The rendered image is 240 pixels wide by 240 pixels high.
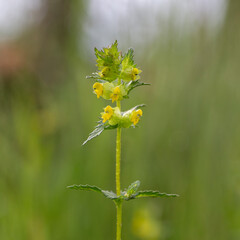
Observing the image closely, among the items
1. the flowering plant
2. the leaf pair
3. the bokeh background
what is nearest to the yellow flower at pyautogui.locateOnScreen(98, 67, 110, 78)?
the flowering plant

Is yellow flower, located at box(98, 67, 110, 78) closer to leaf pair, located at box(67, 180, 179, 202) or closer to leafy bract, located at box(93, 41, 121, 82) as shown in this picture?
leafy bract, located at box(93, 41, 121, 82)

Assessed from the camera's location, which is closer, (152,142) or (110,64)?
(110,64)

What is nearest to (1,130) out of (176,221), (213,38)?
(176,221)

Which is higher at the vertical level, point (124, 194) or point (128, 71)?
point (128, 71)

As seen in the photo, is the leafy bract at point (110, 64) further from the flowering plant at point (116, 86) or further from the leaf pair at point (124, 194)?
the leaf pair at point (124, 194)

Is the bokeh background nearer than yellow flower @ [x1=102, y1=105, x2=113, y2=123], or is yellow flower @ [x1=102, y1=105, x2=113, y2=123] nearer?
yellow flower @ [x1=102, y1=105, x2=113, y2=123]

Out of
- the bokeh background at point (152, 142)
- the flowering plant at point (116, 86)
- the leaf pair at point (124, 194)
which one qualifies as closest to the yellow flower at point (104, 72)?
the flowering plant at point (116, 86)

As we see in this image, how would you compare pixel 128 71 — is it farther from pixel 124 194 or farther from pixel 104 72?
pixel 124 194

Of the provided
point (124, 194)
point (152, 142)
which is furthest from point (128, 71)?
point (152, 142)
